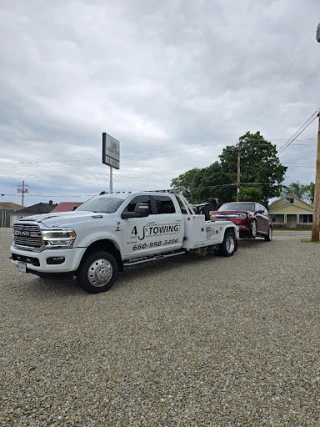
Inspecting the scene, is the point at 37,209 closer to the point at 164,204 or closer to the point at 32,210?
the point at 32,210

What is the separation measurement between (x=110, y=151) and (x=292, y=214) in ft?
111

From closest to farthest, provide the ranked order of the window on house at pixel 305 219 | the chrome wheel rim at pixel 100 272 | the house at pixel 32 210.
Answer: the chrome wheel rim at pixel 100 272 < the window on house at pixel 305 219 < the house at pixel 32 210

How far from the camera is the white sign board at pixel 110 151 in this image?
587 inches

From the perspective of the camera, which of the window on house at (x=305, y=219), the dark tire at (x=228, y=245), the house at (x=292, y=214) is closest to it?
the dark tire at (x=228, y=245)

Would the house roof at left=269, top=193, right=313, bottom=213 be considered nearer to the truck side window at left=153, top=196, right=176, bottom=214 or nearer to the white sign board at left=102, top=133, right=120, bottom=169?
the white sign board at left=102, top=133, right=120, bottom=169

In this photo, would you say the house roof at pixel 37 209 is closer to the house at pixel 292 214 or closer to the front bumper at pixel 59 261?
the house at pixel 292 214

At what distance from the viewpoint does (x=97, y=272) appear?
4.88 meters

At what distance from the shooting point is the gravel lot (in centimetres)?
205

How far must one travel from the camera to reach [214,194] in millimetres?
35906

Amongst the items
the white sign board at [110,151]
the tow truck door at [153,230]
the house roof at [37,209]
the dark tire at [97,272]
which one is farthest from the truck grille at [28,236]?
the house roof at [37,209]

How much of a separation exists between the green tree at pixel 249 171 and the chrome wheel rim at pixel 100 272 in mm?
30027

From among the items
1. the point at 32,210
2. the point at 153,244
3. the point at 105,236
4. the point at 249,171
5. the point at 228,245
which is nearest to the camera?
the point at 105,236

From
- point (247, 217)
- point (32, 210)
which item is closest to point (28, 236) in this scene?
point (247, 217)

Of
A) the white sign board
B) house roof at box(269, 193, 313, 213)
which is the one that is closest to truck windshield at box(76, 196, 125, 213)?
the white sign board
